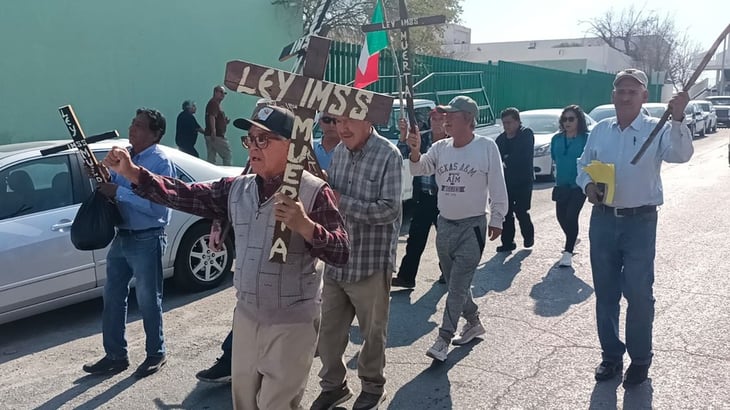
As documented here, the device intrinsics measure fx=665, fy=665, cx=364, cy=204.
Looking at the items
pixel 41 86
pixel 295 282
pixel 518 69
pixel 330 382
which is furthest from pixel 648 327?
pixel 518 69

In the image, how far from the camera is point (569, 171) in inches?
293

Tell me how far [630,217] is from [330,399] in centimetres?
216

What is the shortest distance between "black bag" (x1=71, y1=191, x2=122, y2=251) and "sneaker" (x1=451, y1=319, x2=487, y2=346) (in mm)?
2592

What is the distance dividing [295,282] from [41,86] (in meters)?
9.90

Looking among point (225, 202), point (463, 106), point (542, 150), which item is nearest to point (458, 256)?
point (463, 106)

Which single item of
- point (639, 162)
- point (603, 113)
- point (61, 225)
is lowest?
point (61, 225)

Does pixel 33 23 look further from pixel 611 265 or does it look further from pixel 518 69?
pixel 518 69

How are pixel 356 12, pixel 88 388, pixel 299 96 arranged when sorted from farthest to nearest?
pixel 356 12 → pixel 88 388 → pixel 299 96

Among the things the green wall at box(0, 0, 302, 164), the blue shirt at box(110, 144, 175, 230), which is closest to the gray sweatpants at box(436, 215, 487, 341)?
the blue shirt at box(110, 144, 175, 230)

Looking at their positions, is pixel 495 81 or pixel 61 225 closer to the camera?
pixel 61 225

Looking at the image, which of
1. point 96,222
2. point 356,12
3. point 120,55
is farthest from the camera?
point 356,12

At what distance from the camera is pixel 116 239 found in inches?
176

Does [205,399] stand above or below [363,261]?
below

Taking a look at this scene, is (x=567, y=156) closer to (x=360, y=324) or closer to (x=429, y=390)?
(x=429, y=390)
